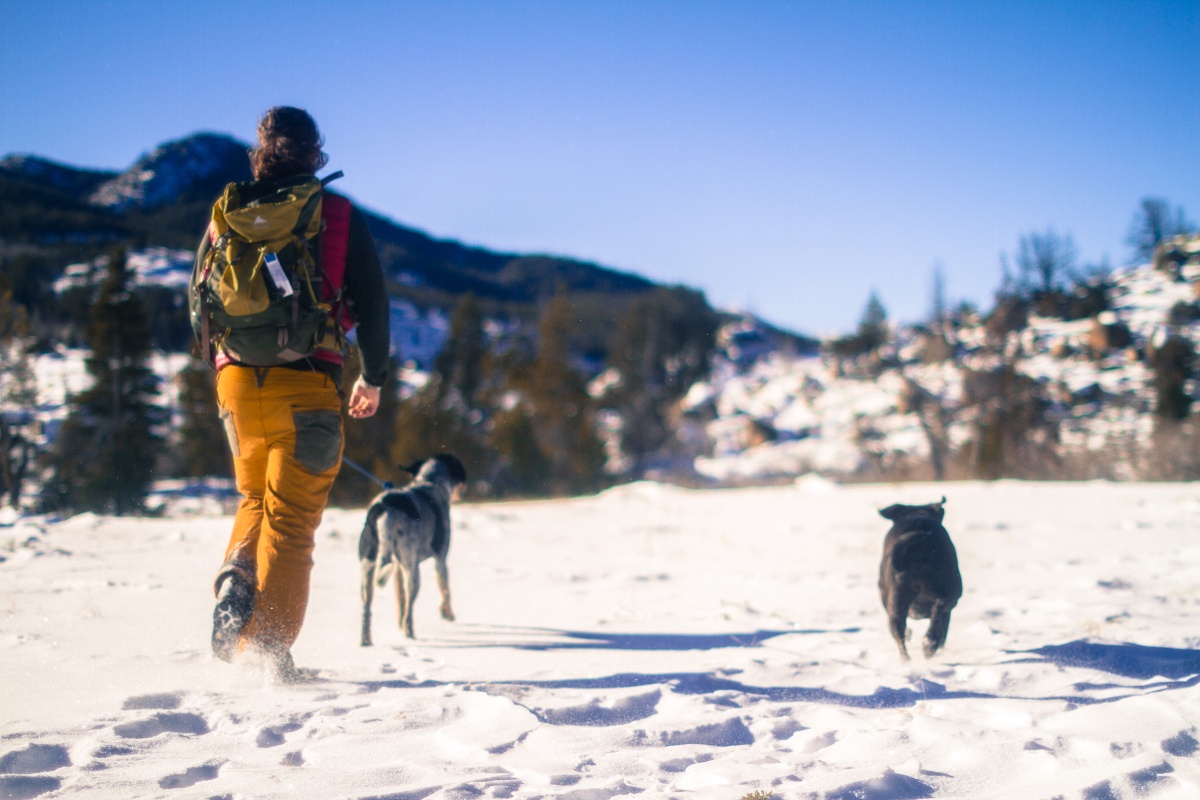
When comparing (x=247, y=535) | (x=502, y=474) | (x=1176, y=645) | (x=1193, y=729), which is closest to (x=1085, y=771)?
(x=1193, y=729)

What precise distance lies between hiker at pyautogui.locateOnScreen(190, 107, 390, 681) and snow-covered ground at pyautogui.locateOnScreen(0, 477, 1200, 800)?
1.10 ft

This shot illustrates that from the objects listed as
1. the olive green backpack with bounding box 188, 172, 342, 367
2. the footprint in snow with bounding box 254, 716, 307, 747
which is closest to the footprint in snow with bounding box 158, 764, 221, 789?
the footprint in snow with bounding box 254, 716, 307, 747

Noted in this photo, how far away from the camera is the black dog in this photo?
9.77 feet

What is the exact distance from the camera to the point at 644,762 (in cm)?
186

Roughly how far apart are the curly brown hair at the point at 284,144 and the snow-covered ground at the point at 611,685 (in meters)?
1.78

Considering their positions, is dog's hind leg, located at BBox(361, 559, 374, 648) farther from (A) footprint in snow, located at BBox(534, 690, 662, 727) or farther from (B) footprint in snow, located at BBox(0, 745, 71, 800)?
(B) footprint in snow, located at BBox(0, 745, 71, 800)

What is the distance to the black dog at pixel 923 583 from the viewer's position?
9.77 ft

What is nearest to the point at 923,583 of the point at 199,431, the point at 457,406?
the point at 199,431

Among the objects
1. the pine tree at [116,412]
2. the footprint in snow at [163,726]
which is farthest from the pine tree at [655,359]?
the footprint in snow at [163,726]

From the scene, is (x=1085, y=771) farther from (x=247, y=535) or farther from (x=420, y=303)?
(x=420, y=303)

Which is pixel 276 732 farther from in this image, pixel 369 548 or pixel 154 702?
pixel 369 548

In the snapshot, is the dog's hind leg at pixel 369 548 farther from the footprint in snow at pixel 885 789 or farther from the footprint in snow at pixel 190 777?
the footprint in snow at pixel 885 789

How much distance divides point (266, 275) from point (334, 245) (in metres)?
0.25

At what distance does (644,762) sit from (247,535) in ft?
5.07
